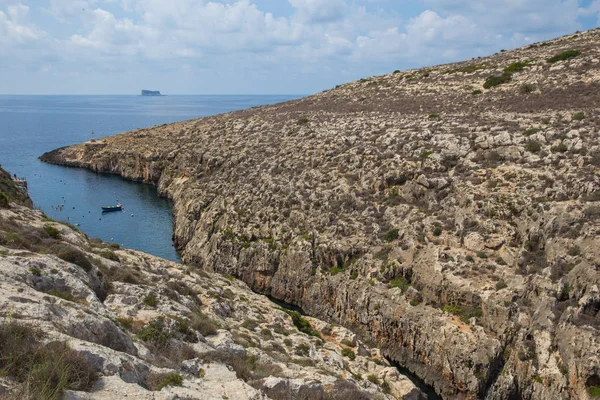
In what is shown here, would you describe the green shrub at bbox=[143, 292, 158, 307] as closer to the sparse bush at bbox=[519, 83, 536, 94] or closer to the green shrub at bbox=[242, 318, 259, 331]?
the green shrub at bbox=[242, 318, 259, 331]

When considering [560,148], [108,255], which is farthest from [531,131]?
[108,255]

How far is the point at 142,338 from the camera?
18328 mm

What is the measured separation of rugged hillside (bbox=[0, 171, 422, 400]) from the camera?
11.3m

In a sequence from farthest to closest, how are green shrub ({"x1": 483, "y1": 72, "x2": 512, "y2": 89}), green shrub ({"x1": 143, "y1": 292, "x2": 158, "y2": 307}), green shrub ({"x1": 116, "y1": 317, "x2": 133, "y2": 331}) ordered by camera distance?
green shrub ({"x1": 483, "y1": 72, "x2": 512, "y2": 89}) < green shrub ({"x1": 143, "y1": 292, "x2": 158, "y2": 307}) < green shrub ({"x1": 116, "y1": 317, "x2": 133, "y2": 331})

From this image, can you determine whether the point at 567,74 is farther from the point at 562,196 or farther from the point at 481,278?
the point at 481,278

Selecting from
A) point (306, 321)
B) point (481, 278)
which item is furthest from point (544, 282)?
point (306, 321)

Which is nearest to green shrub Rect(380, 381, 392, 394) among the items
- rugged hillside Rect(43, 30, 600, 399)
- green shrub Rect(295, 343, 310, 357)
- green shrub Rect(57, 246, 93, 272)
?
green shrub Rect(295, 343, 310, 357)

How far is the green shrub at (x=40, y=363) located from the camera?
32.2ft

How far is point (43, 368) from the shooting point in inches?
396

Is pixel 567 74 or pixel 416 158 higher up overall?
pixel 567 74

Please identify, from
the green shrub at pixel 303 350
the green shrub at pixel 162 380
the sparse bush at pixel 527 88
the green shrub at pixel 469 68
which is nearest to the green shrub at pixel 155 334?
the green shrub at pixel 162 380

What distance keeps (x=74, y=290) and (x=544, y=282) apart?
29309mm

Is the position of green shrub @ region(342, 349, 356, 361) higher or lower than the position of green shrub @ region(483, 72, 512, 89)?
lower

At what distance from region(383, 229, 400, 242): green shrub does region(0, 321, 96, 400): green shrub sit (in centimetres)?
3303
